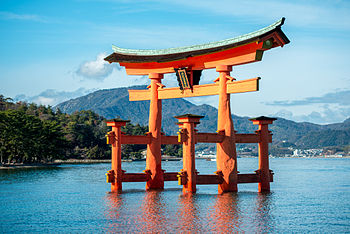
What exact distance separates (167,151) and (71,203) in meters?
93.1

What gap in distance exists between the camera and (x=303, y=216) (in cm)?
1820

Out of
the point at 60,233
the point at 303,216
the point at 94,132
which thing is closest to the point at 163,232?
the point at 60,233

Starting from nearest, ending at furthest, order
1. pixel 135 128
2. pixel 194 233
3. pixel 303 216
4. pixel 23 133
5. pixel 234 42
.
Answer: pixel 194 233 < pixel 303 216 < pixel 234 42 < pixel 23 133 < pixel 135 128

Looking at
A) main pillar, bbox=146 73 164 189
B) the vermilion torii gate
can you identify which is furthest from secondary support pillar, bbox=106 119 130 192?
main pillar, bbox=146 73 164 189

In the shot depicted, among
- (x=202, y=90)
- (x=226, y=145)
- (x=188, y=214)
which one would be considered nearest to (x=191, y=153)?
(x=226, y=145)

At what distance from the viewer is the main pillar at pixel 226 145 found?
2202 cm

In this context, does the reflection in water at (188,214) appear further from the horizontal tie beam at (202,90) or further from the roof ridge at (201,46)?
the roof ridge at (201,46)

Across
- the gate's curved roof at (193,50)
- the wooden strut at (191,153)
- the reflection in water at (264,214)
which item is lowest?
the reflection in water at (264,214)

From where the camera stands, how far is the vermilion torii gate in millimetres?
21188

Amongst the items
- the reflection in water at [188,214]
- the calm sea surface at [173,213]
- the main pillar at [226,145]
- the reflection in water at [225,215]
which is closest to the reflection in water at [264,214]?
the calm sea surface at [173,213]

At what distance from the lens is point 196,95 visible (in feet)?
Result: 76.6

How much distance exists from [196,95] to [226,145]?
2963mm

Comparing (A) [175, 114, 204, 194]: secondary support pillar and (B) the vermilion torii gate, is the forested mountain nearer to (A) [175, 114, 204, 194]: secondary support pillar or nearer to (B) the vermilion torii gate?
(B) the vermilion torii gate

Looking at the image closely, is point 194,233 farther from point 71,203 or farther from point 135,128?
point 135,128
